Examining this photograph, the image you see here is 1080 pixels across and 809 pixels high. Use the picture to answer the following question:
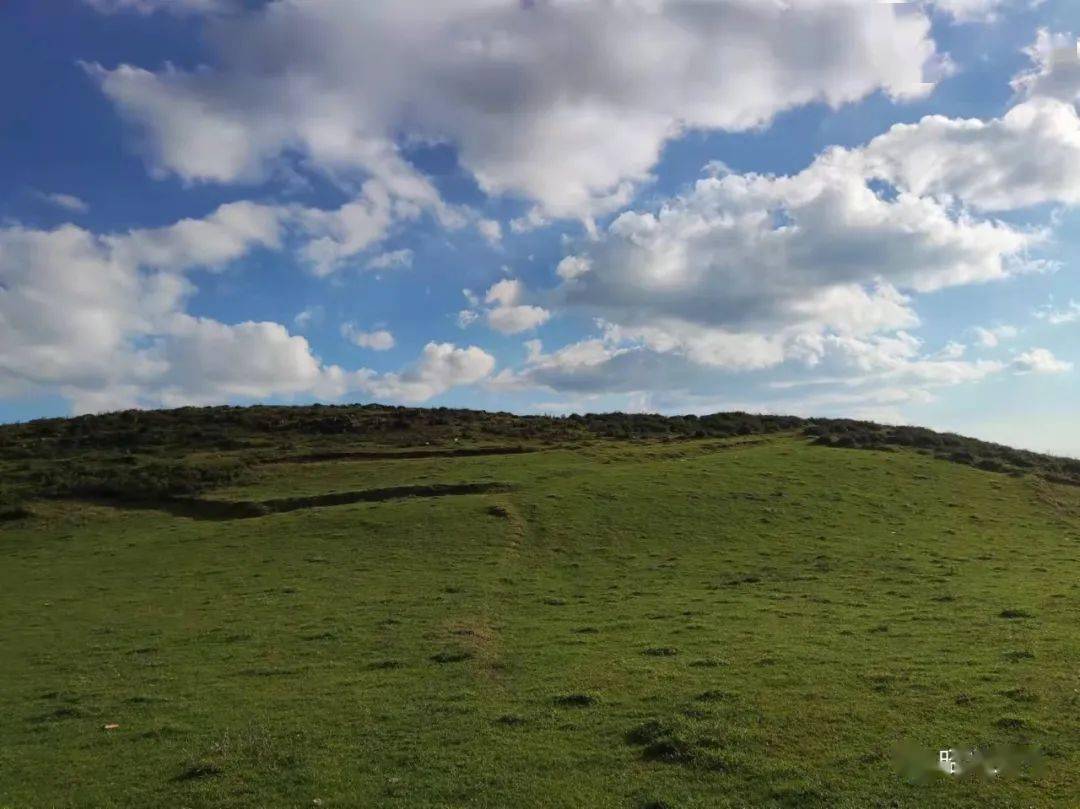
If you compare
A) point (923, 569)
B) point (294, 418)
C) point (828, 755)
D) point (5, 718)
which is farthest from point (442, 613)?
point (294, 418)

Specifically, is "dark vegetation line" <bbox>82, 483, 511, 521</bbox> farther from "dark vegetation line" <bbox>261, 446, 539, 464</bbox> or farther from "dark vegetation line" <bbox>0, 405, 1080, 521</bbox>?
"dark vegetation line" <bbox>261, 446, 539, 464</bbox>

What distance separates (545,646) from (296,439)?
3407 centimetres

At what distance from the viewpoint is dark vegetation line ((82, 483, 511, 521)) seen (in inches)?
1331

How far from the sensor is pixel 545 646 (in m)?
16.6

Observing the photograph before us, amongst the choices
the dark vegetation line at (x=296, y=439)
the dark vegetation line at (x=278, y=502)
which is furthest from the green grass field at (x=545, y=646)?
the dark vegetation line at (x=296, y=439)

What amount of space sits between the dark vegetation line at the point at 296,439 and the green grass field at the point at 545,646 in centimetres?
329

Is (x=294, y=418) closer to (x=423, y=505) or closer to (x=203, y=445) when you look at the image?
(x=203, y=445)

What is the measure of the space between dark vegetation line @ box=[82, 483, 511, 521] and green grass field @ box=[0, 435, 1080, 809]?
3.20 ft

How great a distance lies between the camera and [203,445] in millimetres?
46656

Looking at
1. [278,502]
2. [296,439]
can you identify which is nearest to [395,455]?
[296,439]

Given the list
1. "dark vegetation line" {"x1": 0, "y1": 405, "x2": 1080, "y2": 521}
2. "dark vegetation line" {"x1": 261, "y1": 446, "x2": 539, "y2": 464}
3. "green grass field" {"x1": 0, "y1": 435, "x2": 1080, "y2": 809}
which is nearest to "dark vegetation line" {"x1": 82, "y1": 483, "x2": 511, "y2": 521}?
"dark vegetation line" {"x1": 0, "y1": 405, "x2": 1080, "y2": 521}

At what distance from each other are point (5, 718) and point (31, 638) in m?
6.68

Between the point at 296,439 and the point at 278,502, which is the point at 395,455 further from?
the point at 278,502

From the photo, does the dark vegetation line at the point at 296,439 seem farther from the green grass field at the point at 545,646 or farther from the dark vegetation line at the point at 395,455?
the green grass field at the point at 545,646
